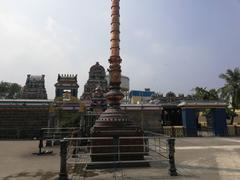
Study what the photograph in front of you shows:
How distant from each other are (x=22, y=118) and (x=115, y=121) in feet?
55.6

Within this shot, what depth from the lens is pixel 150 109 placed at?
26.7 metres

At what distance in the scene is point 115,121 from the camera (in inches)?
388

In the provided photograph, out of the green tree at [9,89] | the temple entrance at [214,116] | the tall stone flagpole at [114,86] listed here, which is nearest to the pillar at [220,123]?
the temple entrance at [214,116]

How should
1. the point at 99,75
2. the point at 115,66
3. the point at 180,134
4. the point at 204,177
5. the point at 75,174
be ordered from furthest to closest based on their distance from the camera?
the point at 99,75, the point at 180,134, the point at 115,66, the point at 75,174, the point at 204,177

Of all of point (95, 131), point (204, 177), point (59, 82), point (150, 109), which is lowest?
point (204, 177)

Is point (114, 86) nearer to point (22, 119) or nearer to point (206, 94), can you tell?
point (22, 119)

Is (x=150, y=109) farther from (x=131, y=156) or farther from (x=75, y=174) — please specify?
(x=75, y=174)

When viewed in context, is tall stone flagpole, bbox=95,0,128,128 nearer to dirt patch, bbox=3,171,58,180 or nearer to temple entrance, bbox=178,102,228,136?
dirt patch, bbox=3,171,58,180

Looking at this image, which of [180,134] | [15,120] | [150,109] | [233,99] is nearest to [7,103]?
[15,120]

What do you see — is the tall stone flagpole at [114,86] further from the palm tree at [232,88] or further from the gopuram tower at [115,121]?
the palm tree at [232,88]


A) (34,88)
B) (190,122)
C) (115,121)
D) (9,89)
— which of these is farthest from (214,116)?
(9,89)

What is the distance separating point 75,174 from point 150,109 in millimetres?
19522

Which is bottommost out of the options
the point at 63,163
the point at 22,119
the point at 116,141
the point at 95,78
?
the point at 63,163

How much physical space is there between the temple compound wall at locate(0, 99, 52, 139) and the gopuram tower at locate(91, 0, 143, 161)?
1535 cm
